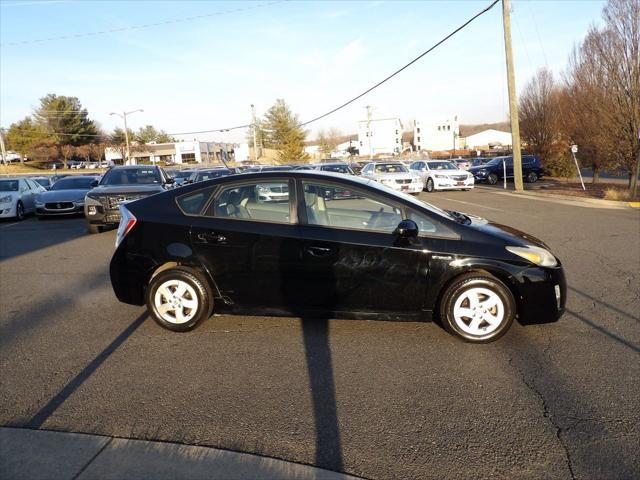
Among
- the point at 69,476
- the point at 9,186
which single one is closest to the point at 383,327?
the point at 69,476

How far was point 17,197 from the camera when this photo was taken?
15.9 m

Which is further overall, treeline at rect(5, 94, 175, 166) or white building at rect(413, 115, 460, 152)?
white building at rect(413, 115, 460, 152)

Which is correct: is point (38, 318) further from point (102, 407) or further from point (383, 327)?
point (383, 327)

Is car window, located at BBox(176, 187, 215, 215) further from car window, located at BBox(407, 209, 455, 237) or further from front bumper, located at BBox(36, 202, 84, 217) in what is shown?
front bumper, located at BBox(36, 202, 84, 217)

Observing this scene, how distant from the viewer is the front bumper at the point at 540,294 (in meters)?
4.37

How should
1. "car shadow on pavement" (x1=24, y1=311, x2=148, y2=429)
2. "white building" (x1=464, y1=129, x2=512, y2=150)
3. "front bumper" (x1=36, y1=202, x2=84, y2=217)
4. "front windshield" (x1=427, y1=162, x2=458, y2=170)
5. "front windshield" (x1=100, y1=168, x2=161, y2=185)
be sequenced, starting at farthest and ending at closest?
"white building" (x1=464, y1=129, x2=512, y2=150) < "front windshield" (x1=427, y1=162, x2=458, y2=170) < "front bumper" (x1=36, y1=202, x2=84, y2=217) < "front windshield" (x1=100, y1=168, x2=161, y2=185) < "car shadow on pavement" (x1=24, y1=311, x2=148, y2=429)

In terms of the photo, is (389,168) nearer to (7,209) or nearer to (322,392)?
(7,209)

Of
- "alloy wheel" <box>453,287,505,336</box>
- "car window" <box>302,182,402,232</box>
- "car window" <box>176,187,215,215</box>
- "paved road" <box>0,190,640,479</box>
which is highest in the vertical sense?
"car window" <box>176,187,215,215</box>

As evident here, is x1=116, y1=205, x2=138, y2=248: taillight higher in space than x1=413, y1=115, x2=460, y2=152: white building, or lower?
lower

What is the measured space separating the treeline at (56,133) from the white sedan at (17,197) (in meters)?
56.7

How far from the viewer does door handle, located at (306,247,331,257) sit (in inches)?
177

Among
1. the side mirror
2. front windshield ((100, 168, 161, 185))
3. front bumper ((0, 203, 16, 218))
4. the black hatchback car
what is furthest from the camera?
the black hatchback car

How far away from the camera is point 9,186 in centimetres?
1677

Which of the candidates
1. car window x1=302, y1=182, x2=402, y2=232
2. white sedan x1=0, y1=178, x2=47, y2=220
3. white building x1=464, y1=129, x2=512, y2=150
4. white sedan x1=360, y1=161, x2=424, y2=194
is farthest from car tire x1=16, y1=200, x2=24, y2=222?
white building x1=464, y1=129, x2=512, y2=150
